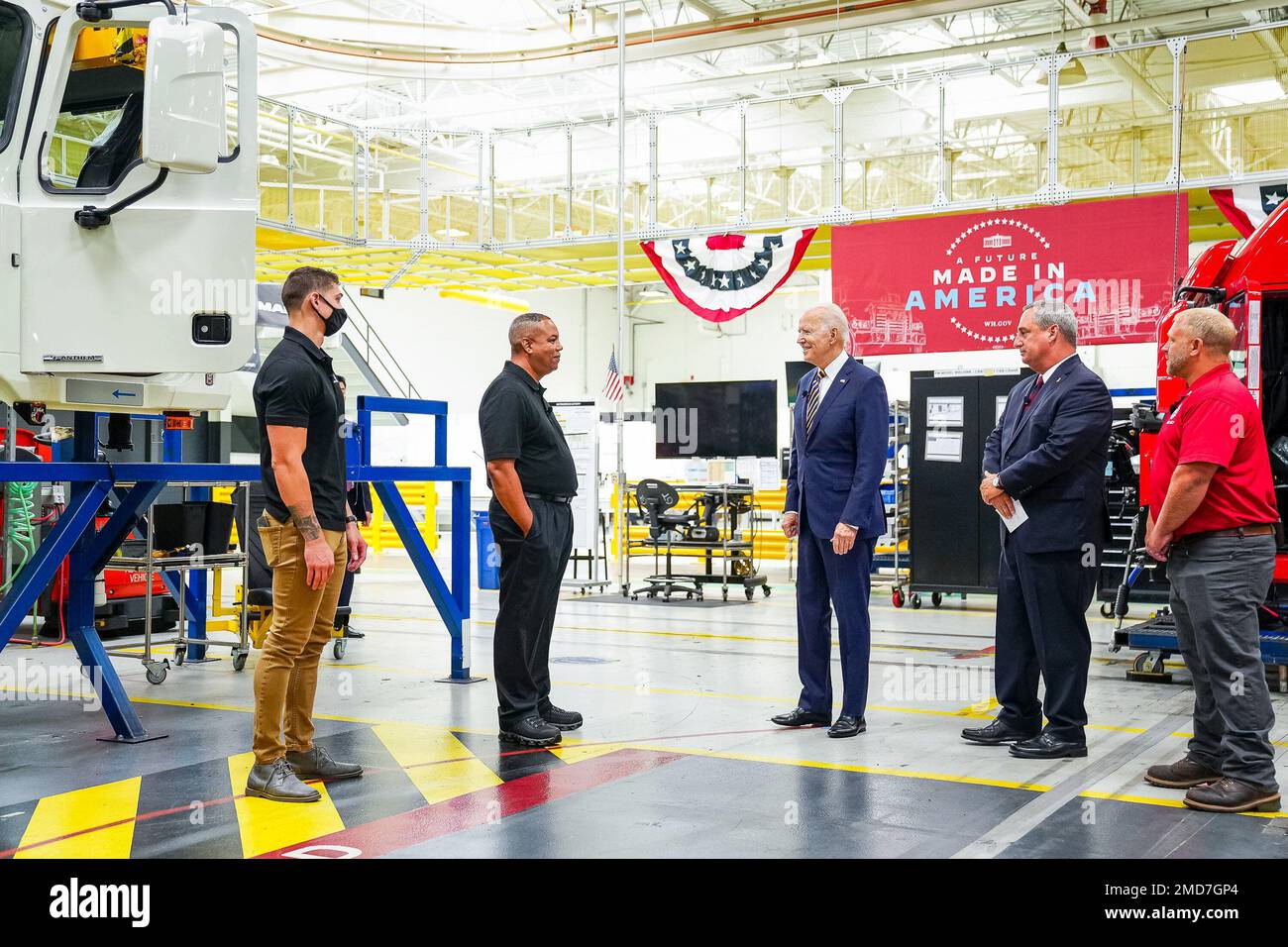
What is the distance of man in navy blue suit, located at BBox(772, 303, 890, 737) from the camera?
18.9 feet

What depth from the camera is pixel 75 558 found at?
6.07 metres

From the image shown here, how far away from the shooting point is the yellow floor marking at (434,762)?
16.0 feet

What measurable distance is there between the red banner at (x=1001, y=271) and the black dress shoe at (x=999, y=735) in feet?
26.5

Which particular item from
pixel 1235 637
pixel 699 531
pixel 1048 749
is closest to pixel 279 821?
pixel 1048 749

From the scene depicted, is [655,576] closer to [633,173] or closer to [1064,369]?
[1064,369]

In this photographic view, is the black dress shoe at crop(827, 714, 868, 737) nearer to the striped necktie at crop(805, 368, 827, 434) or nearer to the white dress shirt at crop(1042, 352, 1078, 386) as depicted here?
the striped necktie at crop(805, 368, 827, 434)

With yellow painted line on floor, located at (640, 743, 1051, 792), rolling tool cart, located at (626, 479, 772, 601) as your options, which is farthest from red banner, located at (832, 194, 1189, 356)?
yellow painted line on floor, located at (640, 743, 1051, 792)

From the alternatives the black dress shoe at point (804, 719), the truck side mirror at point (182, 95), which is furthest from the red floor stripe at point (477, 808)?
the truck side mirror at point (182, 95)

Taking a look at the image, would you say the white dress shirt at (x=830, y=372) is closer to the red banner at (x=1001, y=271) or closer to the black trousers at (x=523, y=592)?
the black trousers at (x=523, y=592)

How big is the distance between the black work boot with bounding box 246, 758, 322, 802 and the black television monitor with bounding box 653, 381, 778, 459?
10.0 meters

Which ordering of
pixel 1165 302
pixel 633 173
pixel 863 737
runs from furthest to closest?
1. pixel 633 173
2. pixel 1165 302
3. pixel 863 737

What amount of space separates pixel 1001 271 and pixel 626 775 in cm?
980
